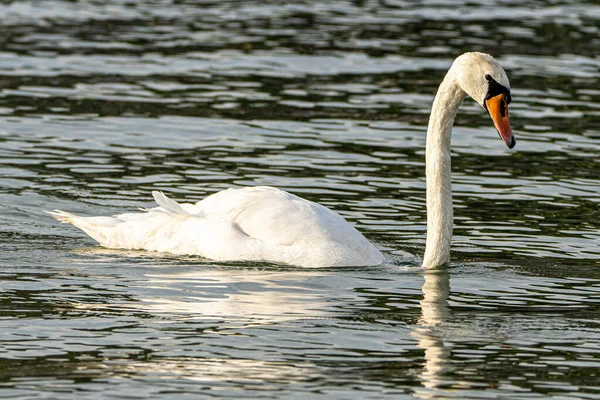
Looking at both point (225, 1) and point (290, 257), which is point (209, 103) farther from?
point (225, 1)

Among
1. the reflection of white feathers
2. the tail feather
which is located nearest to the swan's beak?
the reflection of white feathers

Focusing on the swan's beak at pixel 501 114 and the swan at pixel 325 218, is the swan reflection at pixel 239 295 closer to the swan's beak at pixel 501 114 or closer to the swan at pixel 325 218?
the swan at pixel 325 218

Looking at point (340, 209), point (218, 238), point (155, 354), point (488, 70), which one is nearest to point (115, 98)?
point (340, 209)

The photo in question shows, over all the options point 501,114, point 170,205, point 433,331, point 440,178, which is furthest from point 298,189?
point 433,331

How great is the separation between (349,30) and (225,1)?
4537 mm

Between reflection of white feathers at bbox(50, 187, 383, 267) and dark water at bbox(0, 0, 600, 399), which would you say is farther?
reflection of white feathers at bbox(50, 187, 383, 267)

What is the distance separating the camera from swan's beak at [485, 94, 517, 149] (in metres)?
11.3

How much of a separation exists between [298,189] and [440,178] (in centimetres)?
355

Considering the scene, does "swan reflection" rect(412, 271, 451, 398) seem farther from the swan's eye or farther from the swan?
the swan's eye

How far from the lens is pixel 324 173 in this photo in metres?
15.8

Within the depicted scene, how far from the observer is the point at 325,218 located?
1177 centimetres

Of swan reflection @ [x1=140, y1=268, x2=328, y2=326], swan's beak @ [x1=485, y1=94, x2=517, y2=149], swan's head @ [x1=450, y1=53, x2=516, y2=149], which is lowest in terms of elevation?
swan reflection @ [x1=140, y1=268, x2=328, y2=326]

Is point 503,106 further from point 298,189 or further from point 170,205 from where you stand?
point 298,189

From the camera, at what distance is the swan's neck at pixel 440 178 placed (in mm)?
11672
